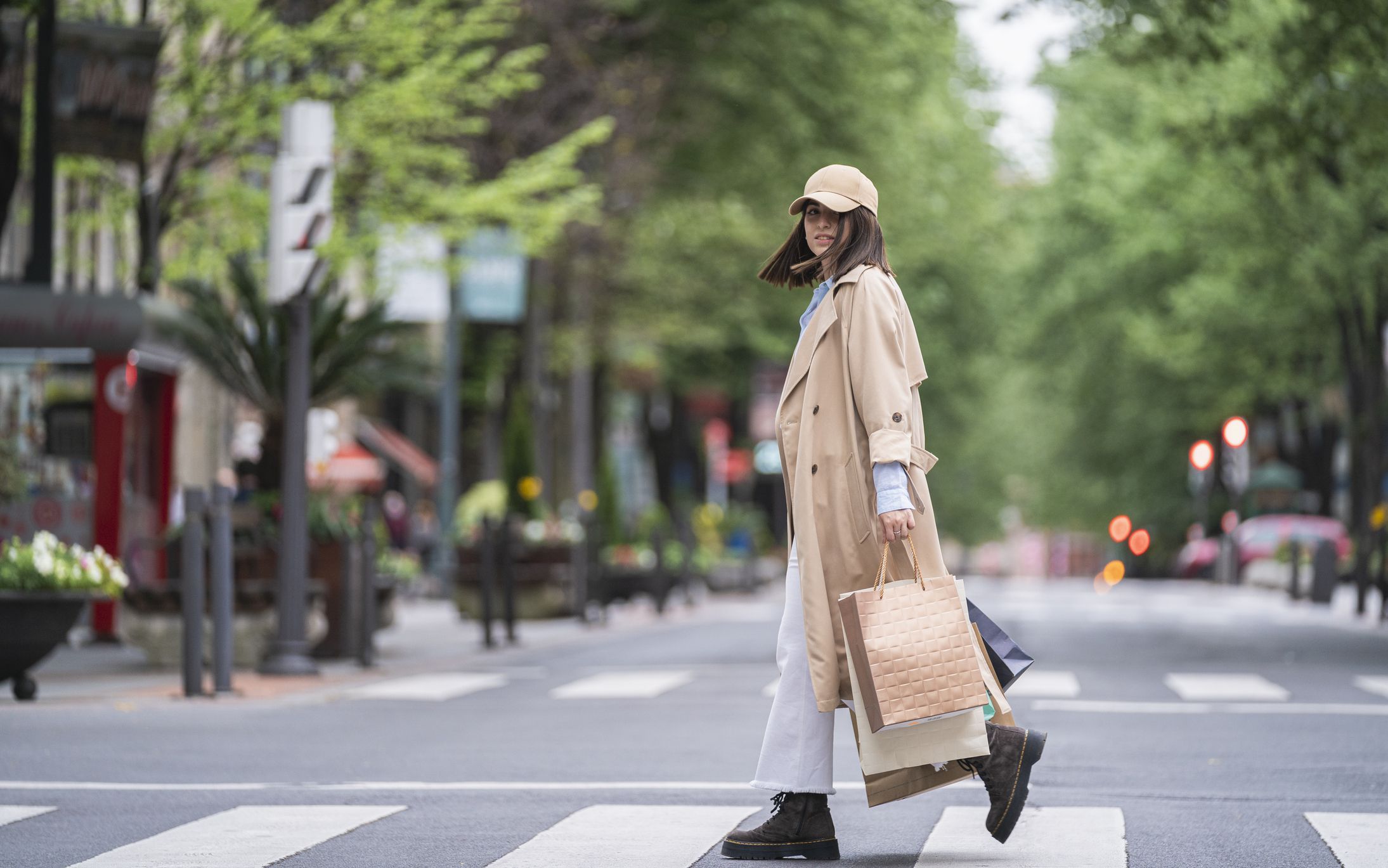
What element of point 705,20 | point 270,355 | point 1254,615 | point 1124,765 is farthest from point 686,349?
point 1124,765

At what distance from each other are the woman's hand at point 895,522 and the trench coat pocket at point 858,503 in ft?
0.61

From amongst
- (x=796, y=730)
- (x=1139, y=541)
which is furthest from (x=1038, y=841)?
(x=1139, y=541)

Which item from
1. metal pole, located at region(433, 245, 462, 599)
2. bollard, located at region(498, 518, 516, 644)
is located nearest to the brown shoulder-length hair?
bollard, located at region(498, 518, 516, 644)

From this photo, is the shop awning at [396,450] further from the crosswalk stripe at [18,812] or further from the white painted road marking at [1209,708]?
the crosswalk stripe at [18,812]

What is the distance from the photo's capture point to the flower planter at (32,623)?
37.5ft

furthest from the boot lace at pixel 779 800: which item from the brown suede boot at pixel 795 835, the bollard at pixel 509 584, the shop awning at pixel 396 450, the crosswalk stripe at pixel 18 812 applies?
the shop awning at pixel 396 450

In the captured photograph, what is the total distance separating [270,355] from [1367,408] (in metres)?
21.6

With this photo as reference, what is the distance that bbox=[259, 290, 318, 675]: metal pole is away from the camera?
14.2 meters

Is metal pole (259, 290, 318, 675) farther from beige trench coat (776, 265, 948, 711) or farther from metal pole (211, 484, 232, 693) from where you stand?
beige trench coat (776, 265, 948, 711)

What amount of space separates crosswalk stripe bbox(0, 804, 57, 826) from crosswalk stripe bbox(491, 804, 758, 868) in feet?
5.84

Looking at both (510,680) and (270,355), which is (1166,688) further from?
(270,355)

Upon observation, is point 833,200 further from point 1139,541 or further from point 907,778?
point 1139,541

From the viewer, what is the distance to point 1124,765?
903 cm

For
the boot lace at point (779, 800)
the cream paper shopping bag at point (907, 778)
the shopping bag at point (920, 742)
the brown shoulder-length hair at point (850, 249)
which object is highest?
the brown shoulder-length hair at point (850, 249)
